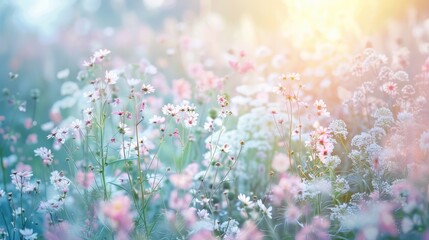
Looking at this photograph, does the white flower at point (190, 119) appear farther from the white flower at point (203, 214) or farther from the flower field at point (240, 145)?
the white flower at point (203, 214)

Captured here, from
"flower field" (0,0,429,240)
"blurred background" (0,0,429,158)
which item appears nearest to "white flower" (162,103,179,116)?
"flower field" (0,0,429,240)

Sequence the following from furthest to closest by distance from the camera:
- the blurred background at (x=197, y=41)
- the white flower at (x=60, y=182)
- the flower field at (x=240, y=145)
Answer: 1. the blurred background at (x=197, y=41)
2. the white flower at (x=60, y=182)
3. the flower field at (x=240, y=145)

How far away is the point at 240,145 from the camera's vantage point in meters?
3.32

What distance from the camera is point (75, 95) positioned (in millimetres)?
4266

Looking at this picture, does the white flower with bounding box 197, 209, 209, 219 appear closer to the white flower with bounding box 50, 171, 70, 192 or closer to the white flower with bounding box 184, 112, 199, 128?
the white flower with bounding box 184, 112, 199, 128

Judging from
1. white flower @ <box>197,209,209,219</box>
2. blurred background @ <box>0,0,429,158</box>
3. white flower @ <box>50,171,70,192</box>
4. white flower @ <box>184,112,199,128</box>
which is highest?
blurred background @ <box>0,0,429,158</box>

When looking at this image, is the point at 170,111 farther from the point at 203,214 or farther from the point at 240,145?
the point at 240,145

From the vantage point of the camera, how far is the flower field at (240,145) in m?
2.51

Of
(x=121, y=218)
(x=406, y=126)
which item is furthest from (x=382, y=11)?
(x=121, y=218)

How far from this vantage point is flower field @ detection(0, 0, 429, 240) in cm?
251

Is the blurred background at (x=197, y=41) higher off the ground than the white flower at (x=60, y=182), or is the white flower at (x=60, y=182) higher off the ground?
the blurred background at (x=197, y=41)

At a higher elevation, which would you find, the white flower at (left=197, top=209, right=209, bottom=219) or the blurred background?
the blurred background

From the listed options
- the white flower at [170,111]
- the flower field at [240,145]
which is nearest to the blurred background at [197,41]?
the flower field at [240,145]

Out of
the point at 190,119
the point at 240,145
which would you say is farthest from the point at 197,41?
the point at 190,119
